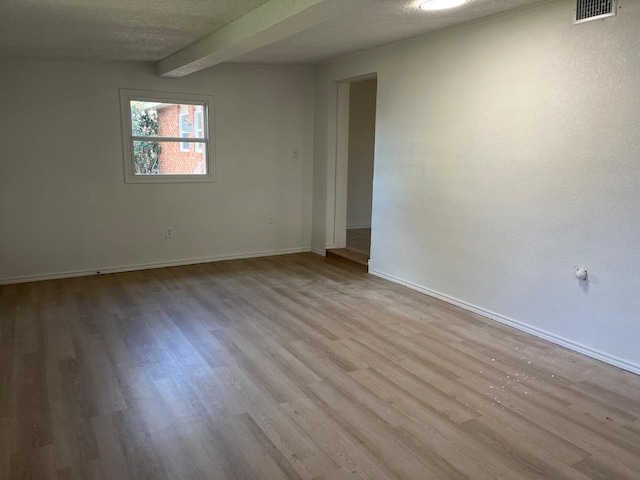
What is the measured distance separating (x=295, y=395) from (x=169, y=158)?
357cm

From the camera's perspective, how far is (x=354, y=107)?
7.47 metres

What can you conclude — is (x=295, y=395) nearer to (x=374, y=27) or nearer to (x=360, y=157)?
(x=374, y=27)

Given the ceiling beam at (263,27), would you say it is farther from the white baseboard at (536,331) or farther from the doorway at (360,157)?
the doorway at (360,157)

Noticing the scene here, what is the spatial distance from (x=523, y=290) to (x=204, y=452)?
258 centimetres

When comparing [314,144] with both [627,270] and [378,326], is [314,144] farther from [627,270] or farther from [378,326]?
[627,270]

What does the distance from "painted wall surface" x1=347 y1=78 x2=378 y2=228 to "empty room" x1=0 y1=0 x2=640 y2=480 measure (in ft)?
5.21

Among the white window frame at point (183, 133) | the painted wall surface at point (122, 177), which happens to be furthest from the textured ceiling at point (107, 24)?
the white window frame at point (183, 133)

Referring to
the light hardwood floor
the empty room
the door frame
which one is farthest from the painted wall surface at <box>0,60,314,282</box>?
the light hardwood floor

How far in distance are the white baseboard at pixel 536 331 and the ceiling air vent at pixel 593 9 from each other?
2098 millimetres

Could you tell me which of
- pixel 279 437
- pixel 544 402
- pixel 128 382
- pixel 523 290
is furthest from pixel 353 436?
pixel 523 290

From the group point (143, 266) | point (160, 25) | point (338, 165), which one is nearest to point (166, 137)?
point (143, 266)

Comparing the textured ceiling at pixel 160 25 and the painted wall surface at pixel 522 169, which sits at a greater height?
the textured ceiling at pixel 160 25

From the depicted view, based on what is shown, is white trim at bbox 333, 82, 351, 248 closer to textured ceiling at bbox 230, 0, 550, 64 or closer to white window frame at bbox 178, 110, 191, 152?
textured ceiling at bbox 230, 0, 550, 64

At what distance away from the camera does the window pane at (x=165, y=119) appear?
16.7 ft
